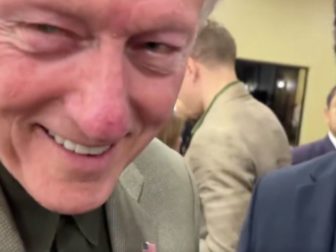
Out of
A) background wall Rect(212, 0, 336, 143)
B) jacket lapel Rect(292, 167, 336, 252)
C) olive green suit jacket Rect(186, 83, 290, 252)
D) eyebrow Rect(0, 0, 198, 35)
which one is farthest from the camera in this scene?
background wall Rect(212, 0, 336, 143)

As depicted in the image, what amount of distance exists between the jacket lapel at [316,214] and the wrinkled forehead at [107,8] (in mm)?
793

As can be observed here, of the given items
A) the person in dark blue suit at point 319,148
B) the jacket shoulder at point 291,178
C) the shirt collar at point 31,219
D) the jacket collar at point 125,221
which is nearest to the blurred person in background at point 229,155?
the person in dark blue suit at point 319,148

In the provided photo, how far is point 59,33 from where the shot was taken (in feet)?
2.16

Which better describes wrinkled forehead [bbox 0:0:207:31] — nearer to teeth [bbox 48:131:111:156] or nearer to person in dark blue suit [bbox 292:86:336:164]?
teeth [bbox 48:131:111:156]

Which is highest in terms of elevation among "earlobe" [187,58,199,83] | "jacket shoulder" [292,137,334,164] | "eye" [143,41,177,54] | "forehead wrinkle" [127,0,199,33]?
Result: "forehead wrinkle" [127,0,199,33]

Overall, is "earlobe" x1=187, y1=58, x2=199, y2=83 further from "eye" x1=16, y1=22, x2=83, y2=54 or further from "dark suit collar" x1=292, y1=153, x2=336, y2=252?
"eye" x1=16, y1=22, x2=83, y2=54

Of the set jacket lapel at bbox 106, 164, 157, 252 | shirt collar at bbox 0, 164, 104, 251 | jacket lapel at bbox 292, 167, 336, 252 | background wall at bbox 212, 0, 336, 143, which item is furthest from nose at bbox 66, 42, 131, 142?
background wall at bbox 212, 0, 336, 143

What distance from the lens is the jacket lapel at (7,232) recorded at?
2.81ft

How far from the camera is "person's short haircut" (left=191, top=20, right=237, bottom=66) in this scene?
2373mm

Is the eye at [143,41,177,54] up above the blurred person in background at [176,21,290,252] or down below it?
above

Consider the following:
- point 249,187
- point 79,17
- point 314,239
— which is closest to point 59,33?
point 79,17

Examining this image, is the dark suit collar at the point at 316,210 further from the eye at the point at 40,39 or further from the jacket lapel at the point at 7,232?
the eye at the point at 40,39

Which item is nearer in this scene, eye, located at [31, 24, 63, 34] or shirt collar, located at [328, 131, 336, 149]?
eye, located at [31, 24, 63, 34]

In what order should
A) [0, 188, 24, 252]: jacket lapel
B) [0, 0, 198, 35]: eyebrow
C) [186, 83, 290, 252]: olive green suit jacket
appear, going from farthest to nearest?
[186, 83, 290, 252]: olive green suit jacket < [0, 188, 24, 252]: jacket lapel < [0, 0, 198, 35]: eyebrow
